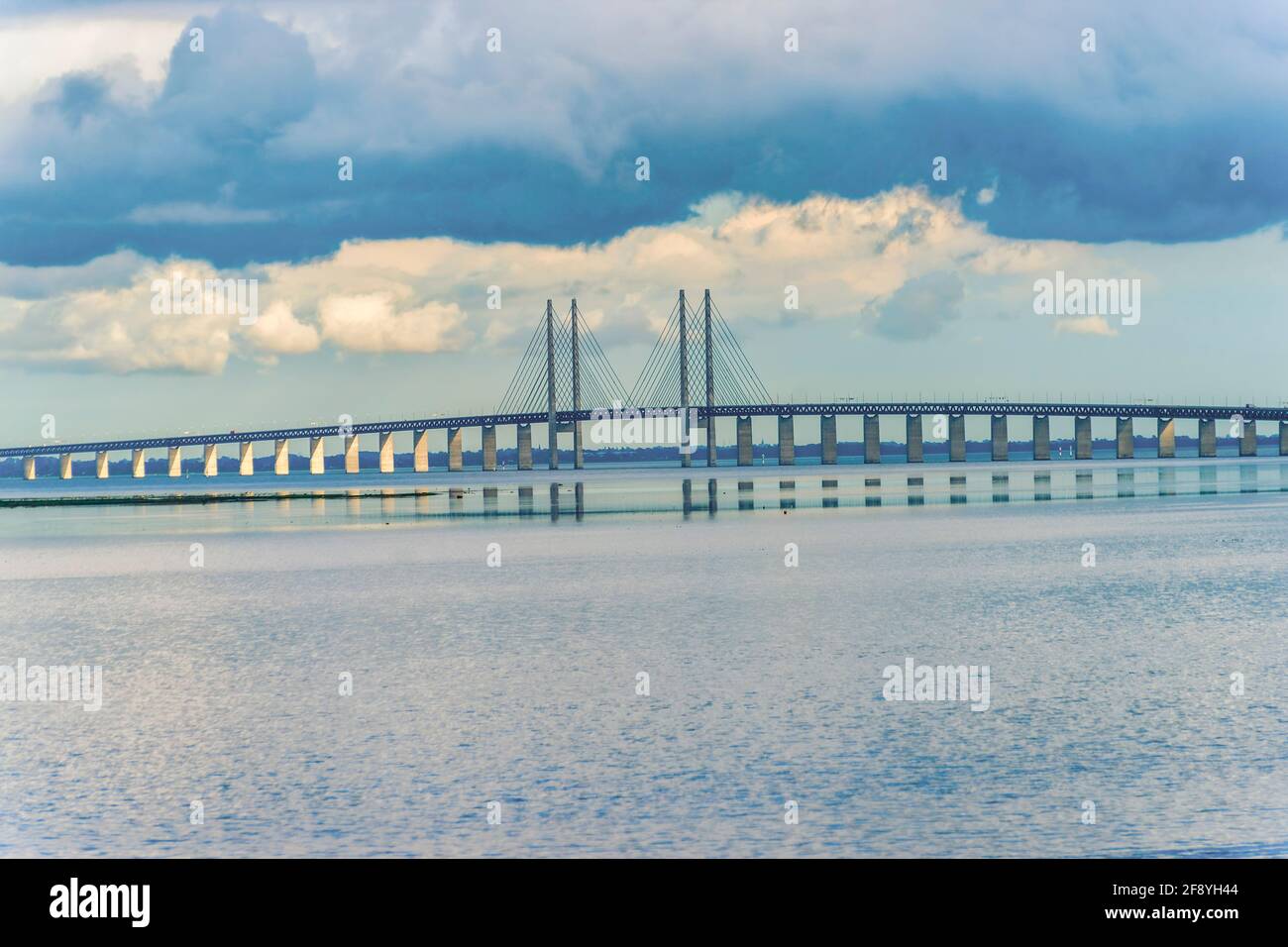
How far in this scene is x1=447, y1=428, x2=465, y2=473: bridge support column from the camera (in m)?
158

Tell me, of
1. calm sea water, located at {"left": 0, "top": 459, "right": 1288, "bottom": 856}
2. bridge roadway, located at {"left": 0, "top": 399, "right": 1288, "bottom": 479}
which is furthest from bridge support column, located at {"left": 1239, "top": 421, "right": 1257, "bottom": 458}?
calm sea water, located at {"left": 0, "top": 459, "right": 1288, "bottom": 856}

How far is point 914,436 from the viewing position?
559ft

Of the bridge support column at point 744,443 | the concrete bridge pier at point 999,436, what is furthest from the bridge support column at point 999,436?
the bridge support column at point 744,443

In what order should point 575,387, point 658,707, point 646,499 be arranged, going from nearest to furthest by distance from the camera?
point 658,707 → point 646,499 → point 575,387

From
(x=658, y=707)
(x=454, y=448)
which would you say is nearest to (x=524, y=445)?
(x=454, y=448)

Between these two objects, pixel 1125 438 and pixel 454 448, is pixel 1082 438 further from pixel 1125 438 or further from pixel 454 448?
pixel 454 448

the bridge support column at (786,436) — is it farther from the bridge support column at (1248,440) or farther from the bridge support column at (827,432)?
the bridge support column at (1248,440)

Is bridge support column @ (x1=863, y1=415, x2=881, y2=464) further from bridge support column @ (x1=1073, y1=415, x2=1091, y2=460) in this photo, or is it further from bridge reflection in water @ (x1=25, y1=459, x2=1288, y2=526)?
bridge reflection in water @ (x1=25, y1=459, x2=1288, y2=526)

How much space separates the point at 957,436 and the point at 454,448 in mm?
56923

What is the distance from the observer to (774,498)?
81688 mm

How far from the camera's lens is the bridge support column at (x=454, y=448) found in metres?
158

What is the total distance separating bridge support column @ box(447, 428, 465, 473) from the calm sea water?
387 ft
